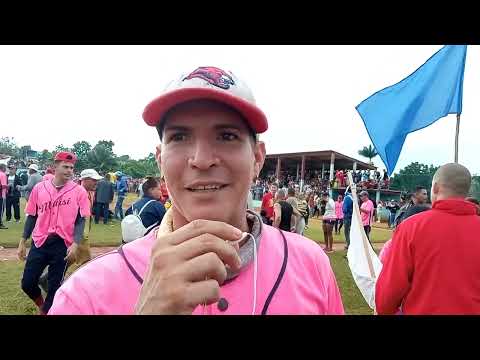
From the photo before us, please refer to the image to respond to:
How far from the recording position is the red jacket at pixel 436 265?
261 cm

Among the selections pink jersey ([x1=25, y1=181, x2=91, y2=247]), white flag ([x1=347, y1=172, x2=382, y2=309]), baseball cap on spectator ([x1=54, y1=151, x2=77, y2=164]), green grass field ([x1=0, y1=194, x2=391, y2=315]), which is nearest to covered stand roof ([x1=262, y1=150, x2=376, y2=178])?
green grass field ([x1=0, y1=194, x2=391, y2=315])

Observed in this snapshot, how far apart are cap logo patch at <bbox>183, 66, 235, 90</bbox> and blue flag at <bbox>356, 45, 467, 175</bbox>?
12.3 ft

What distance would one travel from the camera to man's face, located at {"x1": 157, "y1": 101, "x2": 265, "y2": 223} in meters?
1.27

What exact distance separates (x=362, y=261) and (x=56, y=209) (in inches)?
156

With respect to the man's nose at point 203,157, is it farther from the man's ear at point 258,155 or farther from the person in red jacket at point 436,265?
the person in red jacket at point 436,265

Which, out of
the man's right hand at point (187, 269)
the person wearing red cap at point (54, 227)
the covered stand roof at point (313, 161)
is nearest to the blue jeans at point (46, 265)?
the person wearing red cap at point (54, 227)

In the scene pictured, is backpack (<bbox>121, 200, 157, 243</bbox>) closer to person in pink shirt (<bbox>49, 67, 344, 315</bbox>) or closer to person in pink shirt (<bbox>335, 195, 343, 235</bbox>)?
person in pink shirt (<bbox>49, 67, 344, 315</bbox>)

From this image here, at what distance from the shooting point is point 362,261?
4633 millimetres

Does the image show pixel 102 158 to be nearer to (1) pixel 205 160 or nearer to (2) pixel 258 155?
(2) pixel 258 155

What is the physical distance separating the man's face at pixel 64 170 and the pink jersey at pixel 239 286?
412 centimetres

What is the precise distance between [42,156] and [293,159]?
4656 cm

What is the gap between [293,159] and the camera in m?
43.2
